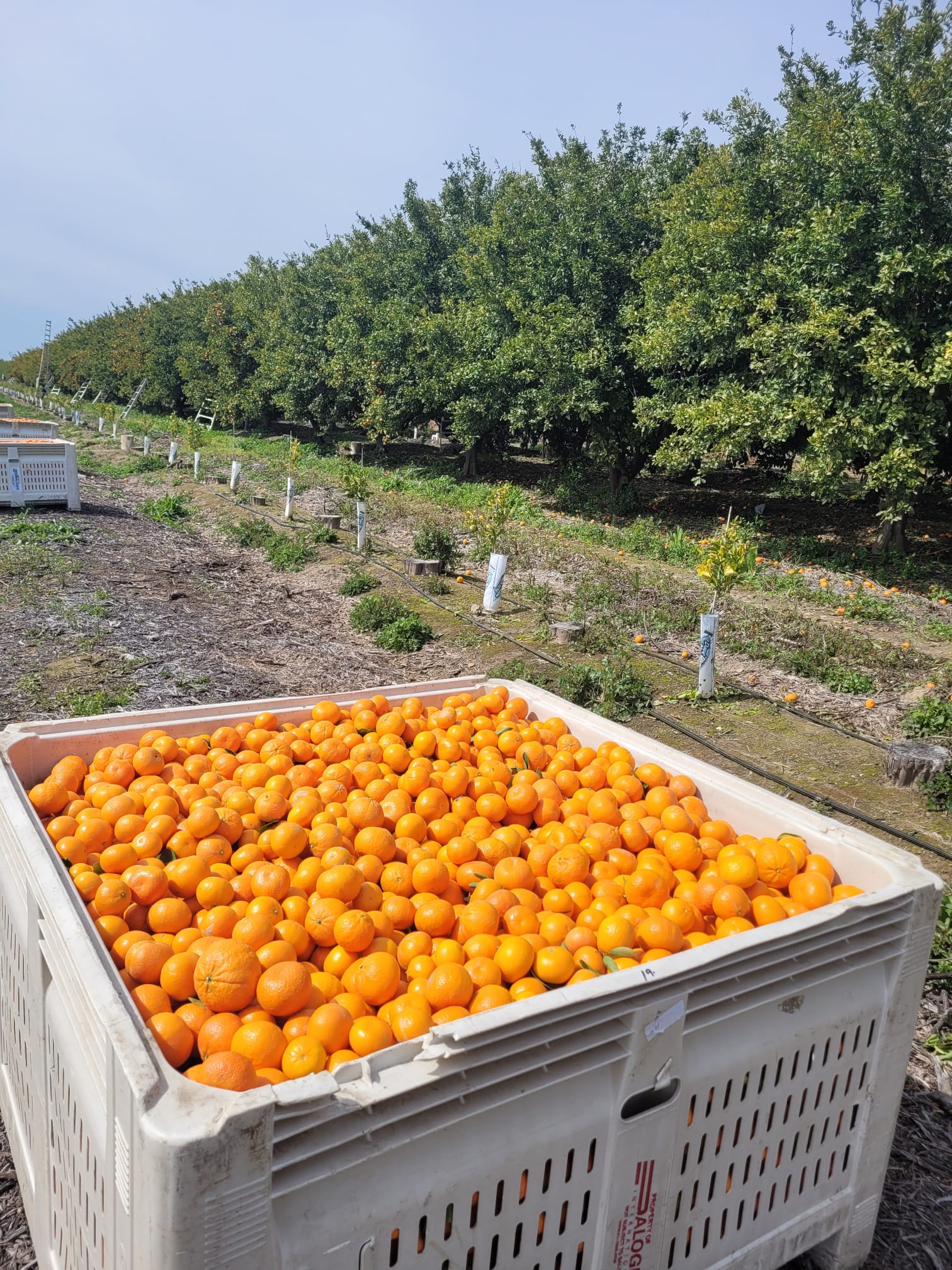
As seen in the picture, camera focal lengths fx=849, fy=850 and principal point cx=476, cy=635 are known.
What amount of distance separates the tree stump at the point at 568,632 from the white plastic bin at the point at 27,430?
1595 cm

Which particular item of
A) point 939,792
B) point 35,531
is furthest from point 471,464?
point 939,792

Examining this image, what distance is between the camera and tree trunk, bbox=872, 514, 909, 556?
50.1 ft

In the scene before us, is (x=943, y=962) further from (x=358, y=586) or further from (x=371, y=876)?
(x=358, y=586)

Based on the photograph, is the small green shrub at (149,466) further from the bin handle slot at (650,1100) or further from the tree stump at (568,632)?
the bin handle slot at (650,1100)

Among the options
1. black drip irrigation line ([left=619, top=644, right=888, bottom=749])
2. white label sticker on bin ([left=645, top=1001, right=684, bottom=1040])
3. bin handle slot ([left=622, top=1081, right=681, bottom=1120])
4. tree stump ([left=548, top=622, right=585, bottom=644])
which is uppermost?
white label sticker on bin ([left=645, top=1001, right=684, bottom=1040])

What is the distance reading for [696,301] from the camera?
16359mm

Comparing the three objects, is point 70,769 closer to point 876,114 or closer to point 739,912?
point 739,912

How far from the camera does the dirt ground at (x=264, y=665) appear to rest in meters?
3.00

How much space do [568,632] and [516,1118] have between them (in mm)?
8637

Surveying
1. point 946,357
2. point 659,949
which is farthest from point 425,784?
point 946,357

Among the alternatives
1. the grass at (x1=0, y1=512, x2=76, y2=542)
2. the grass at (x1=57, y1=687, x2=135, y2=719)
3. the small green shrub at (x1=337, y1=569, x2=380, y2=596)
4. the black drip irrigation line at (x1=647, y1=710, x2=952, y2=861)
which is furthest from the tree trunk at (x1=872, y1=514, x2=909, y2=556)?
the grass at (x1=0, y1=512, x2=76, y2=542)

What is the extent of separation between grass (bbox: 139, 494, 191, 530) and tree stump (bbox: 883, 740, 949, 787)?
15316mm

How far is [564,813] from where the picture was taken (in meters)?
3.09

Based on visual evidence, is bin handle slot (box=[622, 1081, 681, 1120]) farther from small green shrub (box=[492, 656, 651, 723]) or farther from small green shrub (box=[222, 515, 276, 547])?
small green shrub (box=[222, 515, 276, 547])
